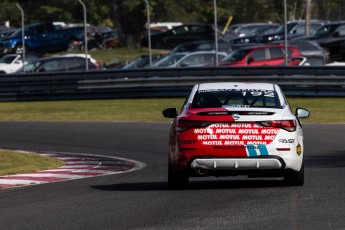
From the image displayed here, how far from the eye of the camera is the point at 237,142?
12914mm

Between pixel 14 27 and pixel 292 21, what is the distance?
33.5ft

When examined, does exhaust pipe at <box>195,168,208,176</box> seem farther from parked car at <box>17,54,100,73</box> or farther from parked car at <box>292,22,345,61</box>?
parked car at <box>17,54,100,73</box>

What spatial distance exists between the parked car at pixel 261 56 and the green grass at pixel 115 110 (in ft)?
16.1

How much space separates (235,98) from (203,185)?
50.5 inches

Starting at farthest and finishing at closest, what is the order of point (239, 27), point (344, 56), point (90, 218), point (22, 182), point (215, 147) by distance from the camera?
point (239, 27)
point (344, 56)
point (22, 182)
point (215, 147)
point (90, 218)

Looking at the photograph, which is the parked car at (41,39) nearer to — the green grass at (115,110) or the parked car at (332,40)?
the green grass at (115,110)

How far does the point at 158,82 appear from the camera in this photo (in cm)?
3347

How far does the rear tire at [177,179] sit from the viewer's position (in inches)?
523

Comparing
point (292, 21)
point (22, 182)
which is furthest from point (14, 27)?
point (22, 182)

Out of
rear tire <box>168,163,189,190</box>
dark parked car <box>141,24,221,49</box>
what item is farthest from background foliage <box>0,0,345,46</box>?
rear tire <box>168,163,189,190</box>

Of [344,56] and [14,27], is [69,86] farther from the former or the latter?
[344,56]

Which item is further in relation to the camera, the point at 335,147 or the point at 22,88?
the point at 22,88

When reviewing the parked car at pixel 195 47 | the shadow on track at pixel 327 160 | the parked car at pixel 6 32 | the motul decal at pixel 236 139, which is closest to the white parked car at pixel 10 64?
the parked car at pixel 6 32

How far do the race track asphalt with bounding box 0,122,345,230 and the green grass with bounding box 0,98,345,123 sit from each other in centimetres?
868
